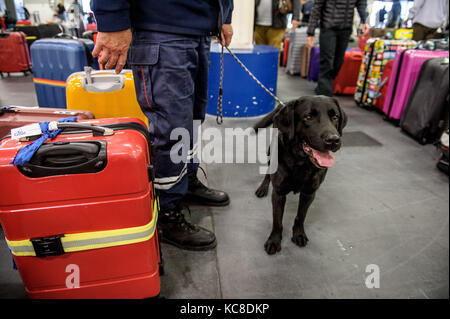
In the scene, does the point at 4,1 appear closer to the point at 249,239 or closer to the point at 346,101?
the point at 346,101

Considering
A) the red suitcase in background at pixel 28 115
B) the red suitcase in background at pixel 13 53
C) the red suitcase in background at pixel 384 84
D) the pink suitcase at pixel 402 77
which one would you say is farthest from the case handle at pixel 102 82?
Result: the red suitcase in background at pixel 13 53

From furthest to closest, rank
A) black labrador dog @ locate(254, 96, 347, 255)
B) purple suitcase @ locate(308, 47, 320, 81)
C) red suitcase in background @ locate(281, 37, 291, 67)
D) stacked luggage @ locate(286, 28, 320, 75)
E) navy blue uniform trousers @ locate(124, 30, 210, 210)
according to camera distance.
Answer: red suitcase in background @ locate(281, 37, 291, 67) < stacked luggage @ locate(286, 28, 320, 75) < purple suitcase @ locate(308, 47, 320, 81) < black labrador dog @ locate(254, 96, 347, 255) < navy blue uniform trousers @ locate(124, 30, 210, 210)

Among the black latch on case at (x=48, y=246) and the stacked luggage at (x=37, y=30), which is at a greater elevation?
the stacked luggage at (x=37, y=30)

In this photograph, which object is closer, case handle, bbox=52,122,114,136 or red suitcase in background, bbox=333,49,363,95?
case handle, bbox=52,122,114,136

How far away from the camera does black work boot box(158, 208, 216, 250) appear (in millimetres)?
1405

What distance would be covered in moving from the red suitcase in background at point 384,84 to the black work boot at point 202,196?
2.94 metres

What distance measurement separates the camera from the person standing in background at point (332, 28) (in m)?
3.25

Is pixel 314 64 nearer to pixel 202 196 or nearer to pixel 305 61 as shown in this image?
pixel 305 61

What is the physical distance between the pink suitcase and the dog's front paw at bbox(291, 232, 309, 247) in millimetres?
2594

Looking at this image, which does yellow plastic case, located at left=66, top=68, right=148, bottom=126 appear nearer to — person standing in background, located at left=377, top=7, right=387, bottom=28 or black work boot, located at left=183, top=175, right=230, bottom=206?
black work boot, located at left=183, top=175, right=230, bottom=206

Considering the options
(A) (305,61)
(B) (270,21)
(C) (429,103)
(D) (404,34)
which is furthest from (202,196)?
(A) (305,61)

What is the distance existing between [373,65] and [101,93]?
144 inches

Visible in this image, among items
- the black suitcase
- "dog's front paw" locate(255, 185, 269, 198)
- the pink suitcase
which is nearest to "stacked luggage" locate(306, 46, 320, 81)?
the pink suitcase

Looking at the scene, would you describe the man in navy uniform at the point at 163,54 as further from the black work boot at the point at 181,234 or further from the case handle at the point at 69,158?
the case handle at the point at 69,158
